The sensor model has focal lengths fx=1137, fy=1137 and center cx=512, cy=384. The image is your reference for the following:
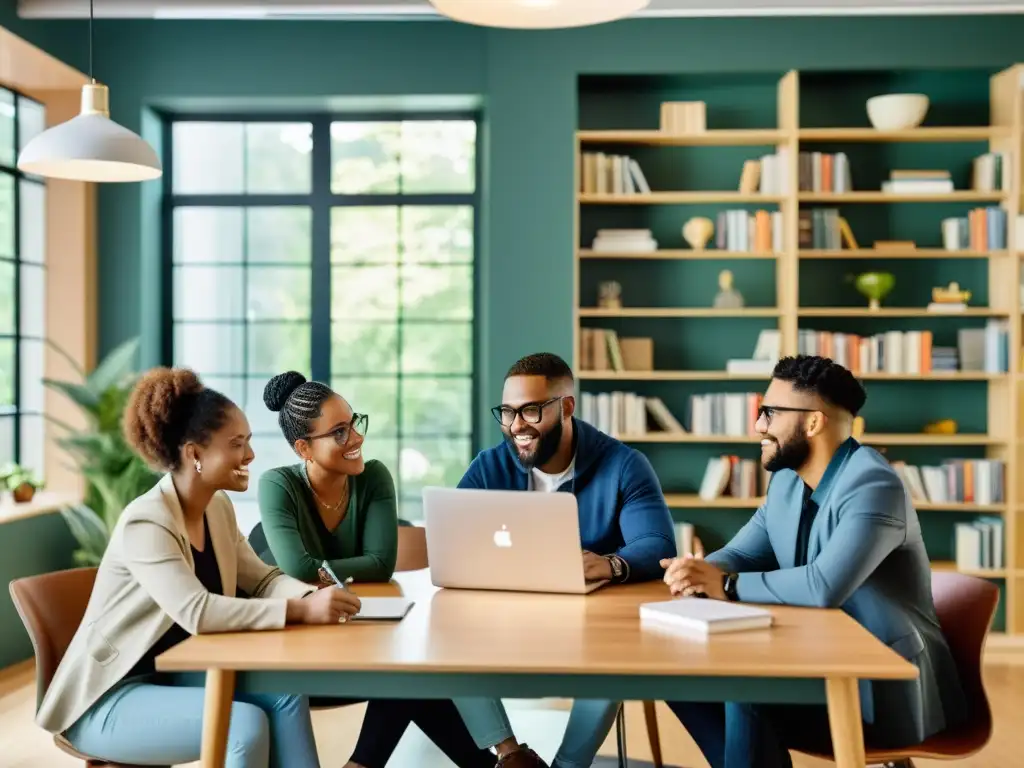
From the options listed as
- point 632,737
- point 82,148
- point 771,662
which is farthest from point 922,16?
point 771,662

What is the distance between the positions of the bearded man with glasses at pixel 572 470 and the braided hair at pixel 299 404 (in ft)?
1.58

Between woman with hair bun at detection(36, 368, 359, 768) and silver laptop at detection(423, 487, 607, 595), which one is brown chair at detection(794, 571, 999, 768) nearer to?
silver laptop at detection(423, 487, 607, 595)

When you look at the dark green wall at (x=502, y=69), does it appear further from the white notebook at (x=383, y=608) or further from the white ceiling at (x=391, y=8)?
the white notebook at (x=383, y=608)

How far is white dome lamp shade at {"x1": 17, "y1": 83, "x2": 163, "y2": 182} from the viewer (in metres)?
3.40

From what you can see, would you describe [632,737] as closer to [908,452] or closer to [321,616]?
[321,616]

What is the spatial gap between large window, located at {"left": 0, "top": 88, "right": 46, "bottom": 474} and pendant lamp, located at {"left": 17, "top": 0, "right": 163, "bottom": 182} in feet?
7.15

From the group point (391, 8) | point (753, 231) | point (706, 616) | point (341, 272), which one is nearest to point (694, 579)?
point (706, 616)

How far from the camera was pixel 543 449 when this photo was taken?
322cm

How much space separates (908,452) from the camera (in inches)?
235

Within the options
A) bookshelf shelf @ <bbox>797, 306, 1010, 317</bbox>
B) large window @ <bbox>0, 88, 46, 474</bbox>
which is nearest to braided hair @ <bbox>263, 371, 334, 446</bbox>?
large window @ <bbox>0, 88, 46, 474</bbox>

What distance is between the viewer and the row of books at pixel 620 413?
574 cm

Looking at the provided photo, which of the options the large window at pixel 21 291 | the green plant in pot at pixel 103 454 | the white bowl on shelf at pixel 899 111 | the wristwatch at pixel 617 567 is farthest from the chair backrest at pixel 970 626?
the large window at pixel 21 291

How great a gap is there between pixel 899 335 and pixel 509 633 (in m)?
Result: 3.98

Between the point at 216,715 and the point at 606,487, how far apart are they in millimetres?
1388
